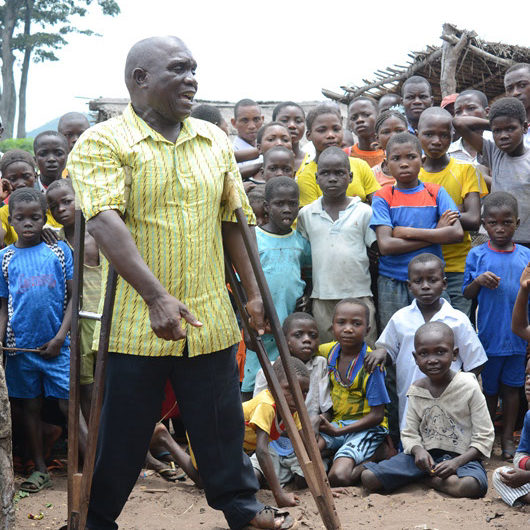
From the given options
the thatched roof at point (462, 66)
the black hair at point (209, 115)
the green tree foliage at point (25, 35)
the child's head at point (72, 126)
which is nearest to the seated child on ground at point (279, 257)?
the black hair at point (209, 115)

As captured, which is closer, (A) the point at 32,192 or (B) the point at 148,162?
(B) the point at 148,162

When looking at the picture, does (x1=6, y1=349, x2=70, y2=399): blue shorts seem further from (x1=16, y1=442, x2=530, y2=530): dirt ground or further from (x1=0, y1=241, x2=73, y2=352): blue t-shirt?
(x1=16, y1=442, x2=530, y2=530): dirt ground

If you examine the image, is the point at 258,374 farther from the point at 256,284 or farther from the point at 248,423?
the point at 256,284

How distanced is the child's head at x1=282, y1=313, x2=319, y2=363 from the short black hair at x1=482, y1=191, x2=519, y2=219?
4.36 feet

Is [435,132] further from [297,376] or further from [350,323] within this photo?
[297,376]

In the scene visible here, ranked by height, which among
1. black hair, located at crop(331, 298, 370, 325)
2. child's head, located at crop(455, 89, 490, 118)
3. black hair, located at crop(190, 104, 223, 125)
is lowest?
black hair, located at crop(331, 298, 370, 325)

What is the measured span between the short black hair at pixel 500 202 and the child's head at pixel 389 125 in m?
1.33

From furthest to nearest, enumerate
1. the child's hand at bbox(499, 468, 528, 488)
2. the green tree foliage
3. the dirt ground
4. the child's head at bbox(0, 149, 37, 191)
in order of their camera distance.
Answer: the green tree foliage, the child's head at bbox(0, 149, 37, 191), the child's hand at bbox(499, 468, 528, 488), the dirt ground

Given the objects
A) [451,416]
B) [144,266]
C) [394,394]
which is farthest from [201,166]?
[394,394]

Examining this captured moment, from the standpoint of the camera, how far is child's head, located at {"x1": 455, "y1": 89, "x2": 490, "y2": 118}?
632 cm

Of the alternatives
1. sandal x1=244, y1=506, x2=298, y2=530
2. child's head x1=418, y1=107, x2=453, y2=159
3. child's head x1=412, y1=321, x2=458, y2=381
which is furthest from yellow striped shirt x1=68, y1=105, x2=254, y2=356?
child's head x1=418, y1=107, x2=453, y2=159

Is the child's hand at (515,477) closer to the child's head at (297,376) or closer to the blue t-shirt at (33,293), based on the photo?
the child's head at (297,376)

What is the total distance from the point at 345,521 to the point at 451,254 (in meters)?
2.15

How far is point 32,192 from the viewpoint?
4.79 metres
